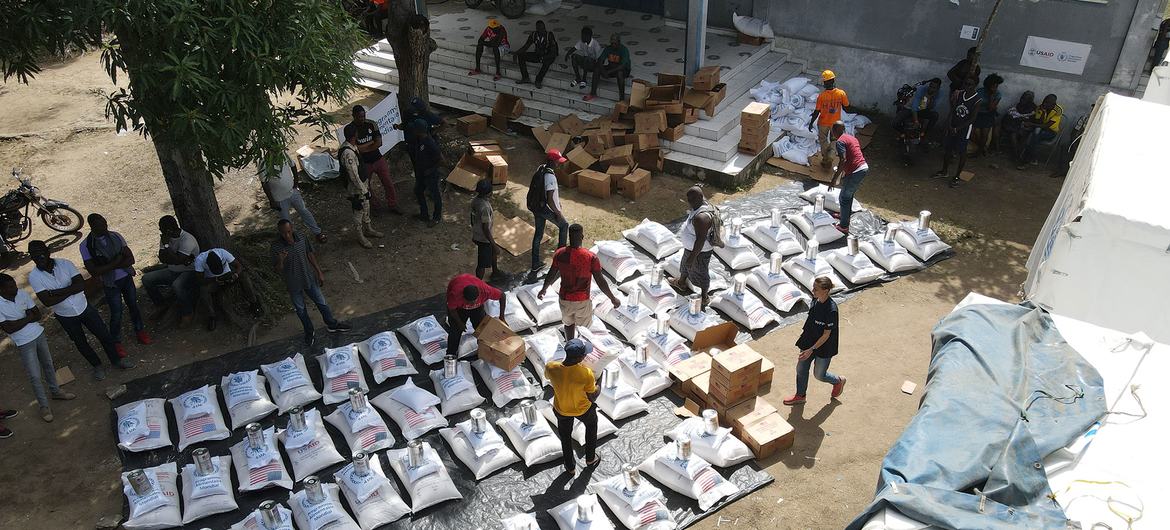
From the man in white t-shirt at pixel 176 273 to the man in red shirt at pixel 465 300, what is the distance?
285 centimetres

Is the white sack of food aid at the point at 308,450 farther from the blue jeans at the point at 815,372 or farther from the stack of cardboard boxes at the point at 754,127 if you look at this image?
the stack of cardboard boxes at the point at 754,127

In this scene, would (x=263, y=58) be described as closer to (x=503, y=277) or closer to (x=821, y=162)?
(x=503, y=277)

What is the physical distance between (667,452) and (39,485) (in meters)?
5.11

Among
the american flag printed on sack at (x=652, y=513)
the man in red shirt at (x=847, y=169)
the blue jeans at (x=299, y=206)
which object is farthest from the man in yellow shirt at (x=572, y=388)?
the man in red shirt at (x=847, y=169)

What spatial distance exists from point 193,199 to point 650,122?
234 inches

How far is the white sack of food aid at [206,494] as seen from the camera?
5883mm

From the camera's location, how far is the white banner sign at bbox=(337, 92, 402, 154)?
10.3 m

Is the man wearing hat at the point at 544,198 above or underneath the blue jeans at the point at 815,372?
above

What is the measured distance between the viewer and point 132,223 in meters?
9.95

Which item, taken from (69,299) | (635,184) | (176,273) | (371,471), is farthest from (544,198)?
(69,299)

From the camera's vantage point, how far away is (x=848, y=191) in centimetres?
932

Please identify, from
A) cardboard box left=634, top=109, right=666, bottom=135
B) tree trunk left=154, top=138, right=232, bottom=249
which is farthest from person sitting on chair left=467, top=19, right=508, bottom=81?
tree trunk left=154, top=138, right=232, bottom=249

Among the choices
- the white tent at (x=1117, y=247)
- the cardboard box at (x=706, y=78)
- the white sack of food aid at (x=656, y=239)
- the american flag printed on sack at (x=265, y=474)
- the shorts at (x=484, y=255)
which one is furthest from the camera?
the cardboard box at (x=706, y=78)

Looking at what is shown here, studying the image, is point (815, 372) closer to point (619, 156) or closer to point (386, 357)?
point (386, 357)
